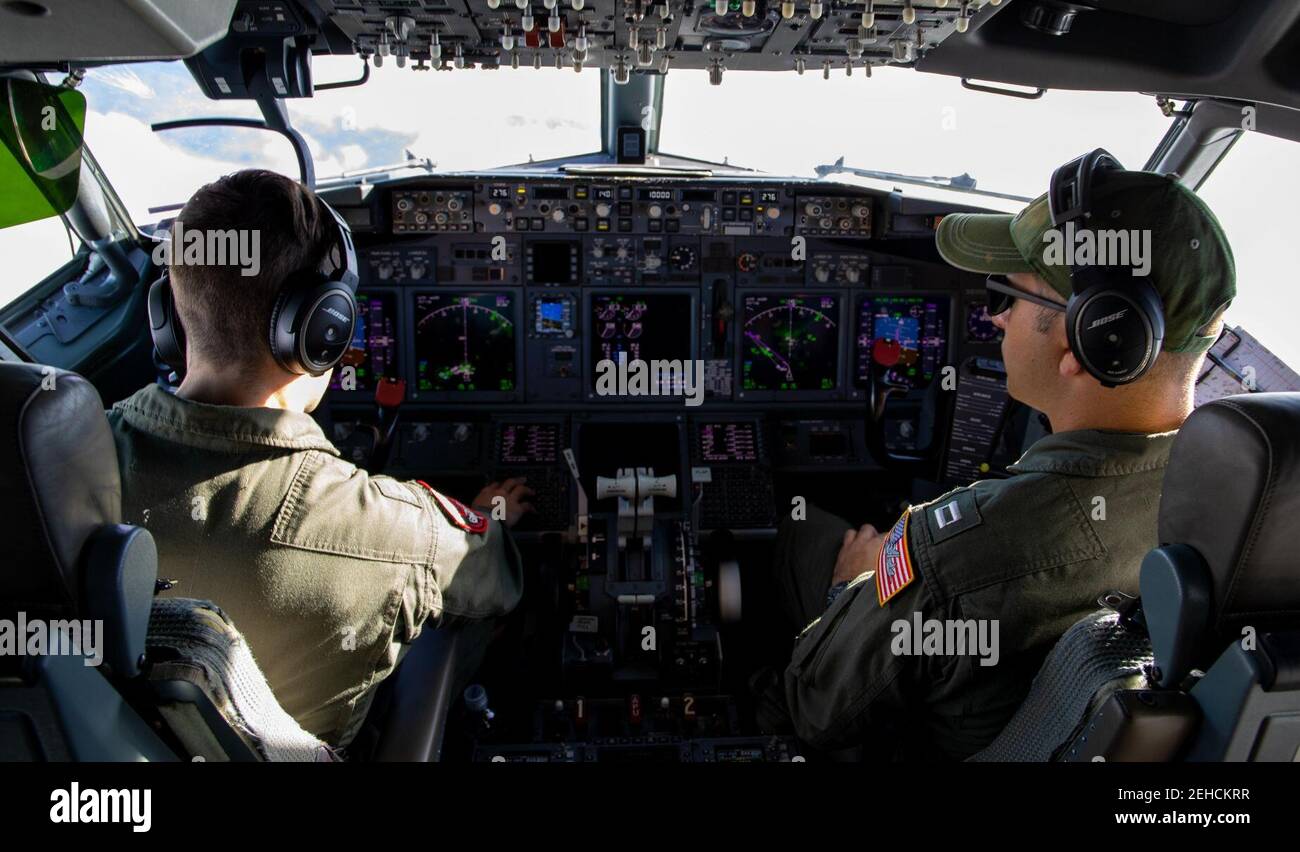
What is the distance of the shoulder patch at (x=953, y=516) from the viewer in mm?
1301

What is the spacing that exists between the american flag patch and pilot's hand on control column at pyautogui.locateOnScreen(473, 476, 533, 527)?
131cm

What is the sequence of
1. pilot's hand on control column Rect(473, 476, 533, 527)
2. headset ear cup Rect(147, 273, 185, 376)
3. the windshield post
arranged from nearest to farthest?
1. headset ear cup Rect(147, 273, 185, 376)
2. pilot's hand on control column Rect(473, 476, 533, 527)
3. the windshield post

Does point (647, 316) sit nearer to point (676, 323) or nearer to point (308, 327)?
point (676, 323)

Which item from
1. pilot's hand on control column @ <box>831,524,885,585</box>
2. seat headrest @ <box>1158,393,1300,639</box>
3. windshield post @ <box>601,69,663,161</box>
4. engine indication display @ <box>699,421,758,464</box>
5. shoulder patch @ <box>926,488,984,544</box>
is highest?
windshield post @ <box>601,69,663,161</box>

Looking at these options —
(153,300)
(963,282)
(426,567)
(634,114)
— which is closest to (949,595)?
(426,567)

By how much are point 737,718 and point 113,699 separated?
67.1 inches

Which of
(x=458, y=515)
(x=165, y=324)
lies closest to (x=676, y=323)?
(x=458, y=515)

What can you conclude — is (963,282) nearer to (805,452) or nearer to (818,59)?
(805,452)

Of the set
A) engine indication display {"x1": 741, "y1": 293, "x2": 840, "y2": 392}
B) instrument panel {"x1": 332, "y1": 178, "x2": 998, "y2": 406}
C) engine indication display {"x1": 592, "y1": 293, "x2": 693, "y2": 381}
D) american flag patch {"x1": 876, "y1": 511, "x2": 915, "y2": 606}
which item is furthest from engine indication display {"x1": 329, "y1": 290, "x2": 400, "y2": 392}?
american flag patch {"x1": 876, "y1": 511, "x2": 915, "y2": 606}

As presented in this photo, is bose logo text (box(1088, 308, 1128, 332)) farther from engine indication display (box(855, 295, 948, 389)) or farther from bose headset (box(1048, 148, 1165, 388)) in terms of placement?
engine indication display (box(855, 295, 948, 389))

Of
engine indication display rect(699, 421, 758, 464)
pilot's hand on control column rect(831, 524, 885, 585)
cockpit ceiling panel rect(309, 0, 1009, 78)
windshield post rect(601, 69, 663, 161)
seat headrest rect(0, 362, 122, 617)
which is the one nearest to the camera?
seat headrest rect(0, 362, 122, 617)

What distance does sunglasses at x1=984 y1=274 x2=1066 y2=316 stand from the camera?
1393mm

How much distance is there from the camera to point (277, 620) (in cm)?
127

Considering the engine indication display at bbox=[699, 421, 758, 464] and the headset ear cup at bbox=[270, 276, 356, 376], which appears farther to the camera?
the engine indication display at bbox=[699, 421, 758, 464]
